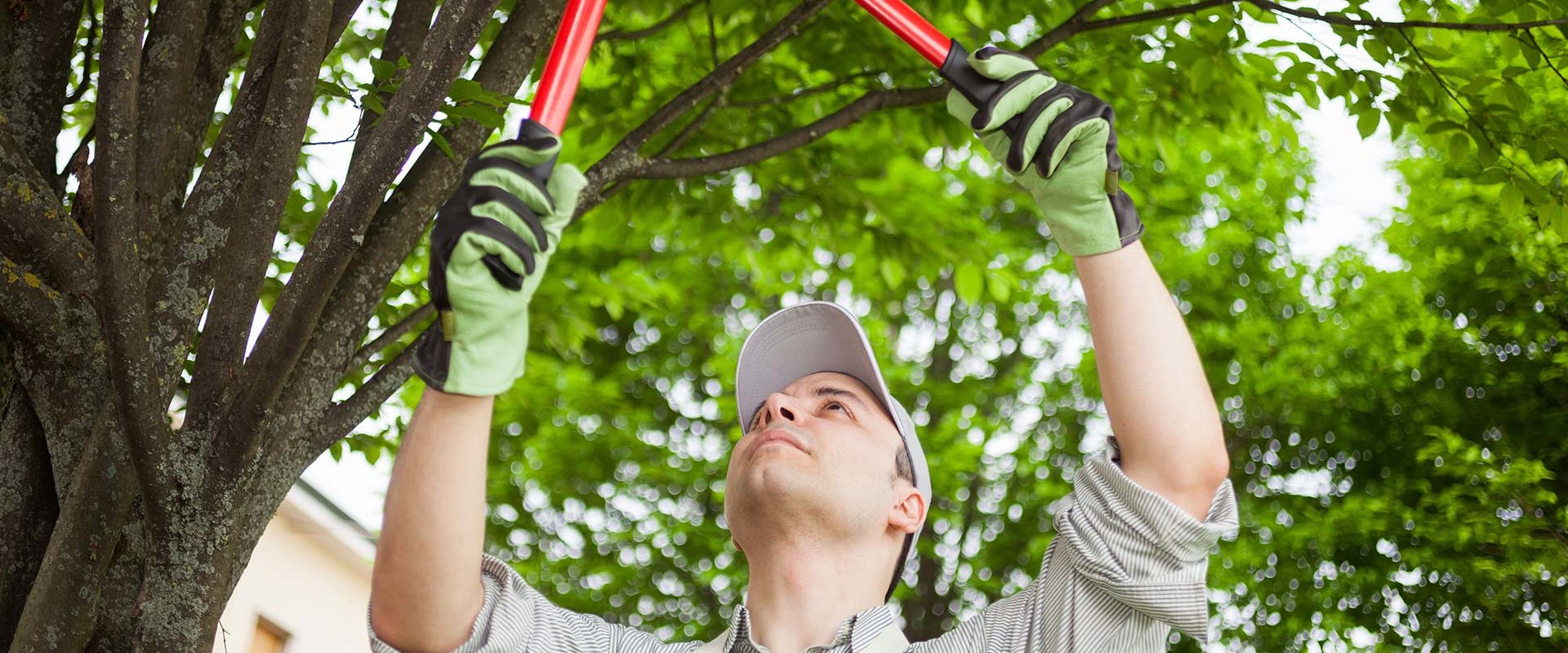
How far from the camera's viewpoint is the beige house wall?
10109mm

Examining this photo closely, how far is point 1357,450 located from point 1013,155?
9.13 metres

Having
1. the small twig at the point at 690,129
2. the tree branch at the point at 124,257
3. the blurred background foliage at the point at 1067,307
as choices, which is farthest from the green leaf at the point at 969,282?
the tree branch at the point at 124,257

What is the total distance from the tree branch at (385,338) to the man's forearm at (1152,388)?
4.76 feet

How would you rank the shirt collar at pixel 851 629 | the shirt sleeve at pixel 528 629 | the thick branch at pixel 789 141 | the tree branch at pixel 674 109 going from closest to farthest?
the shirt sleeve at pixel 528 629, the shirt collar at pixel 851 629, the tree branch at pixel 674 109, the thick branch at pixel 789 141

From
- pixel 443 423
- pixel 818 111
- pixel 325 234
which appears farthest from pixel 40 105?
pixel 818 111

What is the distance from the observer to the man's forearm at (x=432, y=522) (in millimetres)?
1840

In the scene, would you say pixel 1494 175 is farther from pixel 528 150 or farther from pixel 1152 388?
pixel 528 150

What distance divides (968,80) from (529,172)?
709 millimetres

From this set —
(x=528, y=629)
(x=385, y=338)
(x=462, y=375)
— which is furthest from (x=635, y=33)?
(x=462, y=375)

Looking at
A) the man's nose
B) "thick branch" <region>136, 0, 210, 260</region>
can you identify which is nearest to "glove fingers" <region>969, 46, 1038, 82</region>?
the man's nose

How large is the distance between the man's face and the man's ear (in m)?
0.01

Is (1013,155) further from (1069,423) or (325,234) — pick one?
(1069,423)

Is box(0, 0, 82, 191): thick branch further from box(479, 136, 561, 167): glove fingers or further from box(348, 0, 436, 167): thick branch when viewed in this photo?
box(479, 136, 561, 167): glove fingers

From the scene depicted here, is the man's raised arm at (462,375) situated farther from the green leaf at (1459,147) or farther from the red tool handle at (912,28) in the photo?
the green leaf at (1459,147)
